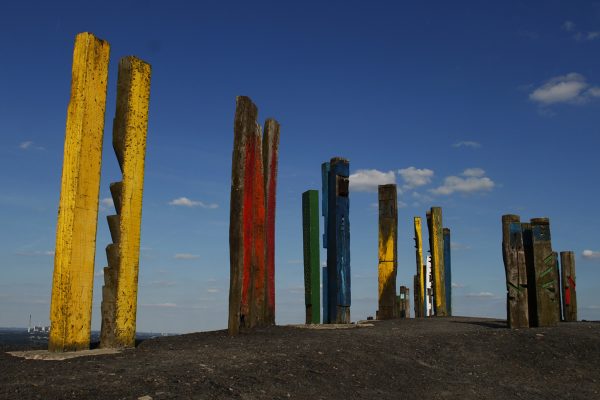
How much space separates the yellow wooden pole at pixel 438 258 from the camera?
16984 mm

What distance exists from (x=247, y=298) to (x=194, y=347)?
5.64 feet

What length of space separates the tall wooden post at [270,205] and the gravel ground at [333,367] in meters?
0.78

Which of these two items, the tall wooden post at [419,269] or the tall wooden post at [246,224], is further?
the tall wooden post at [419,269]

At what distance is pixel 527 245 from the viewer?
1165 cm

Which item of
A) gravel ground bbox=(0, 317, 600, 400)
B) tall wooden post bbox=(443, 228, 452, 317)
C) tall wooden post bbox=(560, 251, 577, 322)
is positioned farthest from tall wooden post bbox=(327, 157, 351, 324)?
tall wooden post bbox=(560, 251, 577, 322)

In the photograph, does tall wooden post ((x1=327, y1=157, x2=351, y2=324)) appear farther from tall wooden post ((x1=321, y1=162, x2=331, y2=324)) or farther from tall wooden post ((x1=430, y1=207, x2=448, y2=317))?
tall wooden post ((x1=430, y1=207, x2=448, y2=317))

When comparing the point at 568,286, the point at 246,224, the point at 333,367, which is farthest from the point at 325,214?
the point at 568,286

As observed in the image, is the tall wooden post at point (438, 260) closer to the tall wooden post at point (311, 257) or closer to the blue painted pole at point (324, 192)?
the blue painted pole at point (324, 192)

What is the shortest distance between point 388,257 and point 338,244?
1947 mm

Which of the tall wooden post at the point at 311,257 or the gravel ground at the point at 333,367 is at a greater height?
the tall wooden post at the point at 311,257

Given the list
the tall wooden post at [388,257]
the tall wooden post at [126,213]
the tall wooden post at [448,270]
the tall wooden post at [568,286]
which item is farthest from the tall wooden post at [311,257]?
the tall wooden post at [568,286]

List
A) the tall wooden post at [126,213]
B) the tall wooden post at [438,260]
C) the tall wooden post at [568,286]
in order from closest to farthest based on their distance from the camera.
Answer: the tall wooden post at [126,213], the tall wooden post at [568,286], the tall wooden post at [438,260]

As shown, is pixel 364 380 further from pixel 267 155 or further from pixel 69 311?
pixel 267 155

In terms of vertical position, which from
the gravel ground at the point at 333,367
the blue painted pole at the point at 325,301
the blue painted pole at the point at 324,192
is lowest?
the gravel ground at the point at 333,367
